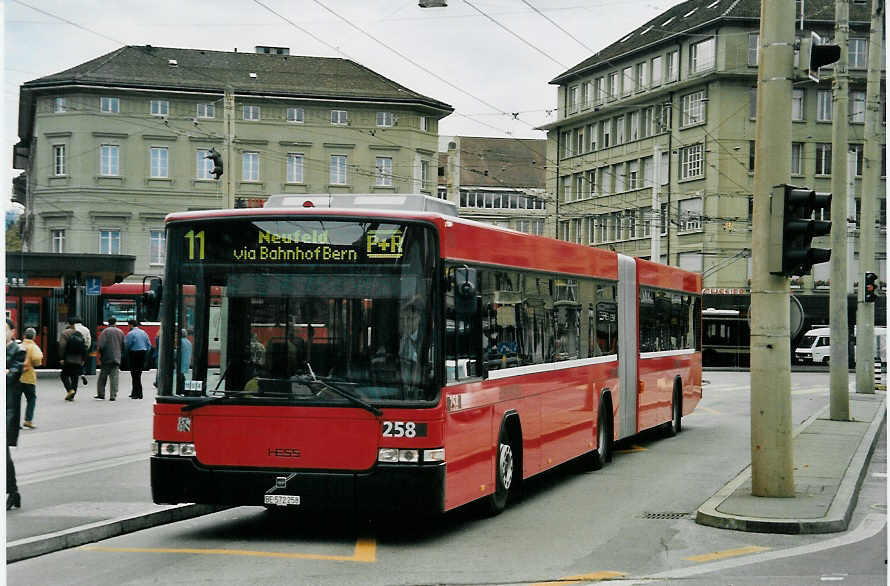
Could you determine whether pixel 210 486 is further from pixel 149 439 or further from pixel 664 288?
pixel 664 288

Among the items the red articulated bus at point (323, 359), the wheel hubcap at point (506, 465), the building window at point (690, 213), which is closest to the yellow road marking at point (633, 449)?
the wheel hubcap at point (506, 465)

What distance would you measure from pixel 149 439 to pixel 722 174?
56.6 metres

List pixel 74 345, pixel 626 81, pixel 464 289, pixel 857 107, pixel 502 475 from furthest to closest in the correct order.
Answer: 1. pixel 626 81
2. pixel 857 107
3. pixel 74 345
4. pixel 502 475
5. pixel 464 289

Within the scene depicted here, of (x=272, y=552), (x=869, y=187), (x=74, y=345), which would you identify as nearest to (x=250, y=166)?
(x=74, y=345)

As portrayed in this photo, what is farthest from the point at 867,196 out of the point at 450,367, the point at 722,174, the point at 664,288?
the point at 722,174

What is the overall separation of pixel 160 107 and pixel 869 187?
4458cm

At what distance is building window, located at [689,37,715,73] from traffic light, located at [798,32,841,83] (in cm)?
6149

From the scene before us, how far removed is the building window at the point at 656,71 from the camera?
76500mm

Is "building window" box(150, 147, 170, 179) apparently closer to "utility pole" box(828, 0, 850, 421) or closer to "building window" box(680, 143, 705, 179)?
"building window" box(680, 143, 705, 179)

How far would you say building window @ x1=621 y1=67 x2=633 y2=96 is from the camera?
262 feet

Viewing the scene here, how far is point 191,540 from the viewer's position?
33.7ft

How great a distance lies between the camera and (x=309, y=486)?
9.99m

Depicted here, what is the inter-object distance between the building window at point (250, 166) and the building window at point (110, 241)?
296 inches

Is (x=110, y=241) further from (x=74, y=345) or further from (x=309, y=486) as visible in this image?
(x=309, y=486)
